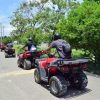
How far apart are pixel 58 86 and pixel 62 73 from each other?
54cm

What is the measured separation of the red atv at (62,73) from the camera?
9.70 m

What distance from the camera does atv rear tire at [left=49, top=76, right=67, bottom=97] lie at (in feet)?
31.8

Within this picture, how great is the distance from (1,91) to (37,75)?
1641 mm

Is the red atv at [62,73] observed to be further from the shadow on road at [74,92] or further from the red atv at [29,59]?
the red atv at [29,59]

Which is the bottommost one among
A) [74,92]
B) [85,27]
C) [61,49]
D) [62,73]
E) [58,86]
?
[74,92]

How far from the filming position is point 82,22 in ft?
49.3

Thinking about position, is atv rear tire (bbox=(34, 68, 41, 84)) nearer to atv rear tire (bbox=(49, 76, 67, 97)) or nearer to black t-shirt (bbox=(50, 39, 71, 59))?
black t-shirt (bbox=(50, 39, 71, 59))

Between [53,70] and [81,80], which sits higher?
[53,70]

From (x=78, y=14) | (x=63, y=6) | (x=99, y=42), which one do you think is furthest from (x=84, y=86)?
(x=63, y=6)

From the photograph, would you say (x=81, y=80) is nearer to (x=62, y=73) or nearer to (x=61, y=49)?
(x=62, y=73)

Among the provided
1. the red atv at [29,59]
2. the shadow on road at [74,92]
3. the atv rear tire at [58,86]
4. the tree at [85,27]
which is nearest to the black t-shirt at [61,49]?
the atv rear tire at [58,86]

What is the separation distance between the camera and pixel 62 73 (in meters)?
10.0

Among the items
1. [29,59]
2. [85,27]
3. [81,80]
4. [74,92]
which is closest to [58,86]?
[74,92]

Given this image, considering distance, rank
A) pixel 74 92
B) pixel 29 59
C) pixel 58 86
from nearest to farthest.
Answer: pixel 58 86, pixel 74 92, pixel 29 59
